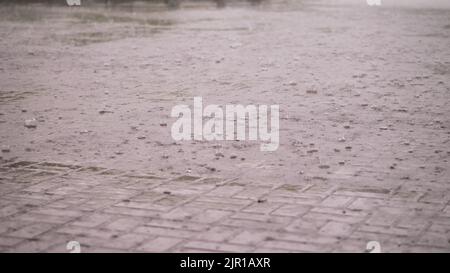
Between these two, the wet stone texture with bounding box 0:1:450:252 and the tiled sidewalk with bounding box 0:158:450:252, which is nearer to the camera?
the tiled sidewalk with bounding box 0:158:450:252

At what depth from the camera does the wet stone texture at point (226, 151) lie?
4.26 meters

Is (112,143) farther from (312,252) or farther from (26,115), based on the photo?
(312,252)

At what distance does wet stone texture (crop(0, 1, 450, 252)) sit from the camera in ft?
14.0

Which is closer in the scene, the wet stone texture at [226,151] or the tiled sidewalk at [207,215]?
the tiled sidewalk at [207,215]

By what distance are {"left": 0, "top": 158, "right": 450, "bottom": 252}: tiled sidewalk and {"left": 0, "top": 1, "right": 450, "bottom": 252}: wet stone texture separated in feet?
0.05

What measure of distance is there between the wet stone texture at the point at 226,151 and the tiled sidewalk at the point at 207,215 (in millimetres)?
15

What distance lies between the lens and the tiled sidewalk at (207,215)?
4043 mm

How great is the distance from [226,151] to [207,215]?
169 cm

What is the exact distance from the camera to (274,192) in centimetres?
501

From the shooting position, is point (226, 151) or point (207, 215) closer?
point (207, 215)

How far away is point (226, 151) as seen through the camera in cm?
616

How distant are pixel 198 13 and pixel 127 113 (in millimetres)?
14473

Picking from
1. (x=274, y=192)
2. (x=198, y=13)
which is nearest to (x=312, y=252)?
(x=274, y=192)

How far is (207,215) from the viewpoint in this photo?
454 centimetres
